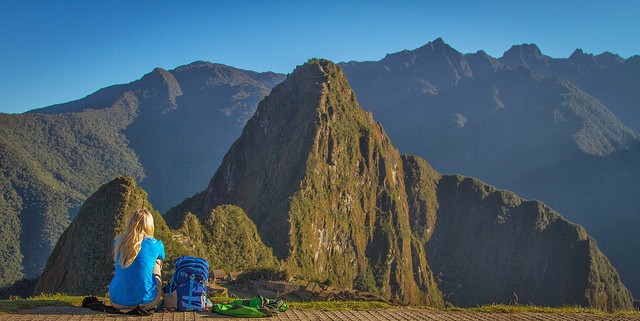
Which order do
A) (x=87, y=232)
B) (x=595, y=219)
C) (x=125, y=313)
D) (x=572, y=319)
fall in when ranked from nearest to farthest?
(x=125, y=313) → (x=572, y=319) → (x=87, y=232) → (x=595, y=219)

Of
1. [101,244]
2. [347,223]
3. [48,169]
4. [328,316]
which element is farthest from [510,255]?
[328,316]

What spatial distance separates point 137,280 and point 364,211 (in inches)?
2765


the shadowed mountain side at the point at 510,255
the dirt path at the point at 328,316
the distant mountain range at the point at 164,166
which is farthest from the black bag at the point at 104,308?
the shadowed mountain side at the point at 510,255

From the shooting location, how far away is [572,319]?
12438mm

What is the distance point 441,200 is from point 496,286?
2000 cm

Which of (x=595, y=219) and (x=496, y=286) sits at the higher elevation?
(x=595, y=219)

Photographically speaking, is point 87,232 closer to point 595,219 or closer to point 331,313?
point 331,313

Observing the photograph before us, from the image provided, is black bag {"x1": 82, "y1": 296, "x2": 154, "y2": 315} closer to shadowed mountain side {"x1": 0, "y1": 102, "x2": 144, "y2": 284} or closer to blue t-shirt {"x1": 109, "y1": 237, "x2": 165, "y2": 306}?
blue t-shirt {"x1": 109, "y1": 237, "x2": 165, "y2": 306}

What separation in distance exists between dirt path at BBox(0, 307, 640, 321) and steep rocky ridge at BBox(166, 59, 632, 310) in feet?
123

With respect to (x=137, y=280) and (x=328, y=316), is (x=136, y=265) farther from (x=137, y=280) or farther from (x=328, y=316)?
(x=328, y=316)

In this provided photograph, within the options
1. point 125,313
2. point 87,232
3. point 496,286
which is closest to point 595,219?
point 496,286

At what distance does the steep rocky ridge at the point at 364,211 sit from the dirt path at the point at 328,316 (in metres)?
37.6

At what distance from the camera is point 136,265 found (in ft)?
32.0

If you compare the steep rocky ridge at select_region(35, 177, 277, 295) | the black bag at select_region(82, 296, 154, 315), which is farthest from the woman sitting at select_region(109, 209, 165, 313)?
the steep rocky ridge at select_region(35, 177, 277, 295)
